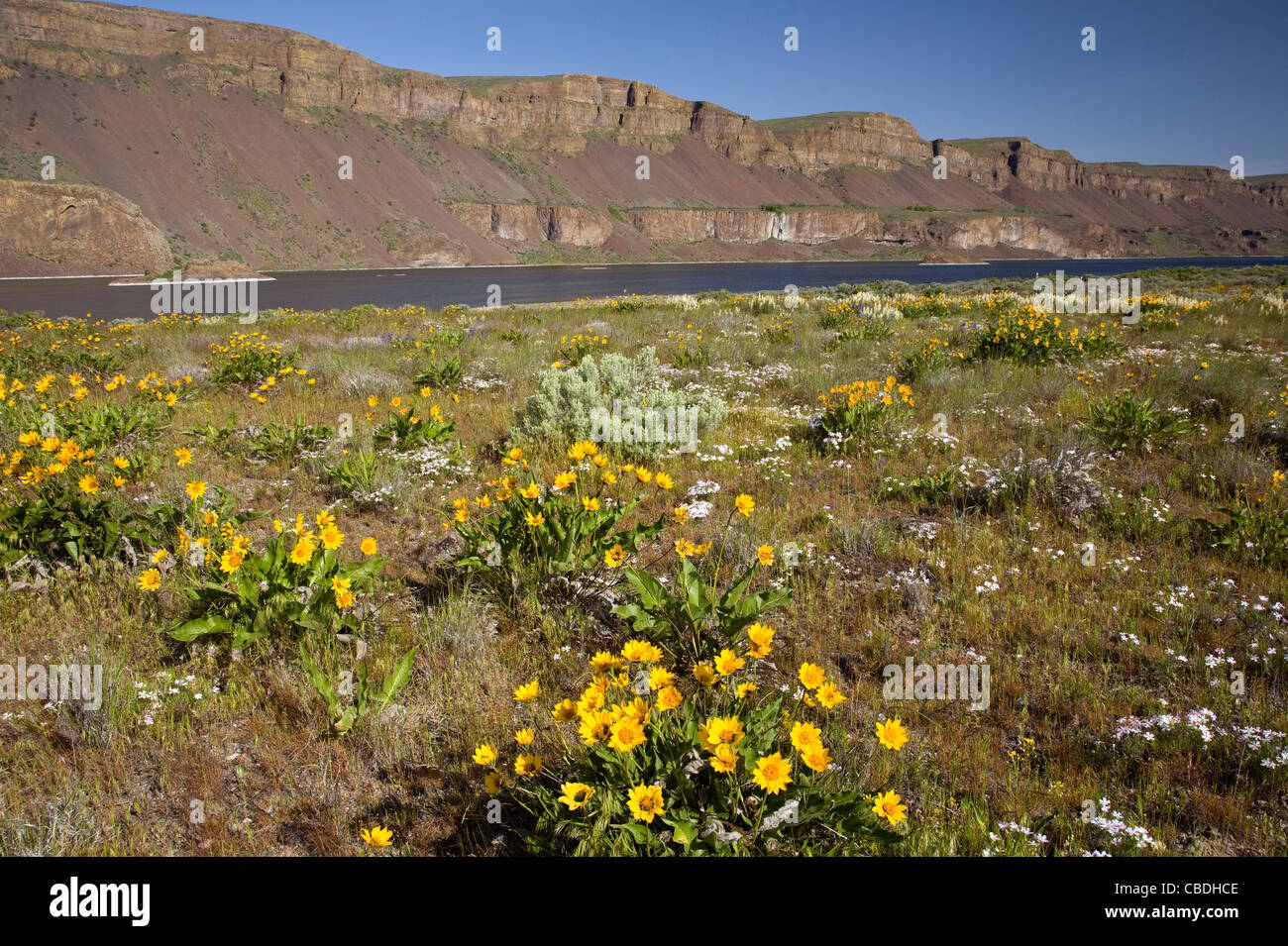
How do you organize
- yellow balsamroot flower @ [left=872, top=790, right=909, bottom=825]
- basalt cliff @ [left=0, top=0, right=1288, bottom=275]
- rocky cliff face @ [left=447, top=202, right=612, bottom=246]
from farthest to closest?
rocky cliff face @ [left=447, top=202, right=612, bottom=246] < basalt cliff @ [left=0, top=0, right=1288, bottom=275] < yellow balsamroot flower @ [left=872, top=790, right=909, bottom=825]

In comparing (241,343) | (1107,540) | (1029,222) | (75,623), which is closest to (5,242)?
(241,343)

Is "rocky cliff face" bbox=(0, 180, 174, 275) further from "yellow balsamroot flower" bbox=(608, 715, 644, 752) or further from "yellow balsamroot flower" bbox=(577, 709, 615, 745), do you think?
"yellow balsamroot flower" bbox=(608, 715, 644, 752)

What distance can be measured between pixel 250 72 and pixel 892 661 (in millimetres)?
151546

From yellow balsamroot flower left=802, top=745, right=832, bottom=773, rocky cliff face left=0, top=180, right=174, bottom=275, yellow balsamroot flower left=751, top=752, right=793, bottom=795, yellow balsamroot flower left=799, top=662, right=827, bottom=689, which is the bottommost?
yellow balsamroot flower left=751, top=752, right=793, bottom=795

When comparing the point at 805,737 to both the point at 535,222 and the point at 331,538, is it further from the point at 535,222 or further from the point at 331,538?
the point at 535,222

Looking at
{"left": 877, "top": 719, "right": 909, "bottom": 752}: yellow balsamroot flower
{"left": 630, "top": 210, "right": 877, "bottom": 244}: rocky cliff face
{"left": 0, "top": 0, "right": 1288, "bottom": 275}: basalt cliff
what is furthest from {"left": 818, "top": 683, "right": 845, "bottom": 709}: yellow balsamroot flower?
{"left": 630, "top": 210, "right": 877, "bottom": 244}: rocky cliff face

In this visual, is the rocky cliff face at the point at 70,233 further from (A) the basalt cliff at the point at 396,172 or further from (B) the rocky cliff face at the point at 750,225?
(B) the rocky cliff face at the point at 750,225

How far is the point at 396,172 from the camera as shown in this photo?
371ft

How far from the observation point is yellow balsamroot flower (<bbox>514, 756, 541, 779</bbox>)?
1822mm

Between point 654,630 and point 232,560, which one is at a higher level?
point 232,560

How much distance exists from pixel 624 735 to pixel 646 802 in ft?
0.66

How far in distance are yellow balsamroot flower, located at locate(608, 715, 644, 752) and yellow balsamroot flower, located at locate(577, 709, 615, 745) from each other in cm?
4

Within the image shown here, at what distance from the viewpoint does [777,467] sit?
543 cm


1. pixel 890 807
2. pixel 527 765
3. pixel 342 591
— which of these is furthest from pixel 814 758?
pixel 342 591
